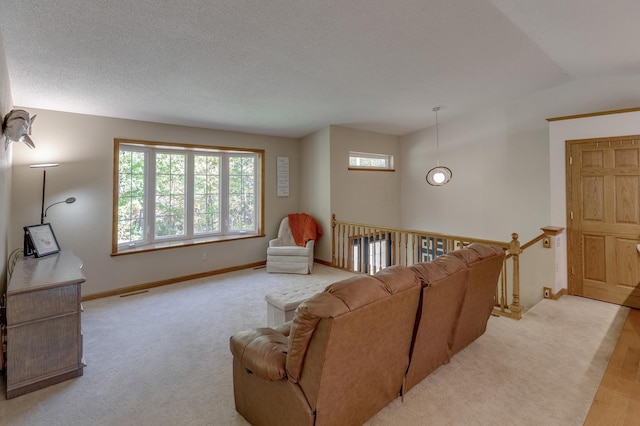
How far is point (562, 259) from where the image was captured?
13.3 feet

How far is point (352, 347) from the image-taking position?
4.70 feet

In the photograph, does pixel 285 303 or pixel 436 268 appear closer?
pixel 436 268

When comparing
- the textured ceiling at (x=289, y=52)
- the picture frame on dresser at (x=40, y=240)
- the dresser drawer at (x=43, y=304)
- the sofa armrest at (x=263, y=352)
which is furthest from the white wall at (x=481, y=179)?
the picture frame on dresser at (x=40, y=240)

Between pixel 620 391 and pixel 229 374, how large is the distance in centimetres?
272

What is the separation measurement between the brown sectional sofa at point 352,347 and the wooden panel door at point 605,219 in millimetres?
2800

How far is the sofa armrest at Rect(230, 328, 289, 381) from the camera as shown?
1.52 m

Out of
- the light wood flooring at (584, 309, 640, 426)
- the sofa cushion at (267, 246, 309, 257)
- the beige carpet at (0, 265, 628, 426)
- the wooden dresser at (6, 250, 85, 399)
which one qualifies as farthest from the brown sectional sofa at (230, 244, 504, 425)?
the sofa cushion at (267, 246, 309, 257)

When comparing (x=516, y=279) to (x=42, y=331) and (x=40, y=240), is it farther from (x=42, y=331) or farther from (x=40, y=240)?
(x=40, y=240)

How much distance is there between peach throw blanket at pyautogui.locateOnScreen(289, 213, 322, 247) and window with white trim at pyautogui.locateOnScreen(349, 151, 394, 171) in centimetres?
126

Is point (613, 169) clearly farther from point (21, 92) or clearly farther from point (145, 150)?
point (21, 92)

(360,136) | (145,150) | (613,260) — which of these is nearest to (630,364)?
(613,260)

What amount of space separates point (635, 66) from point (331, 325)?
4859mm

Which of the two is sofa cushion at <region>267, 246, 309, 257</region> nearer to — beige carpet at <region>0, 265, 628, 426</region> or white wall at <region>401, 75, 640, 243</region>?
beige carpet at <region>0, 265, 628, 426</region>

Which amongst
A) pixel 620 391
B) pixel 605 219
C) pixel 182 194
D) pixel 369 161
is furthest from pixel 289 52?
pixel 605 219
